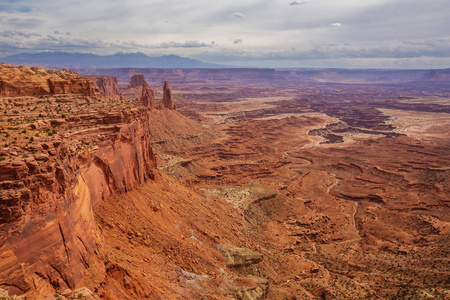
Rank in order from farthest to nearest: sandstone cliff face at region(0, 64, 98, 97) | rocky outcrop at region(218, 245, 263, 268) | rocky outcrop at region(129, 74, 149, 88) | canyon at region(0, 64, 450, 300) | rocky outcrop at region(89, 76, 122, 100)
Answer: rocky outcrop at region(129, 74, 149, 88)
rocky outcrop at region(89, 76, 122, 100)
rocky outcrop at region(218, 245, 263, 268)
sandstone cliff face at region(0, 64, 98, 97)
canyon at region(0, 64, 450, 300)

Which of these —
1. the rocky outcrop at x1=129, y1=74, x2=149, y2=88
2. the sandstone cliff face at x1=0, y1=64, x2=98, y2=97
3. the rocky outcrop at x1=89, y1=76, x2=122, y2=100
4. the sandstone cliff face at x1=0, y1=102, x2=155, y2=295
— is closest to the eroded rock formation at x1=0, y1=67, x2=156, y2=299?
the sandstone cliff face at x1=0, y1=102, x2=155, y2=295

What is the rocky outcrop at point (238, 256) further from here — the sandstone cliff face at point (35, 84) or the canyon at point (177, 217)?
Answer: the sandstone cliff face at point (35, 84)

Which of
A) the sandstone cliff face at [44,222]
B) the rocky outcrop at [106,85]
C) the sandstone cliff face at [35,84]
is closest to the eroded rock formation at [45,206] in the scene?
the sandstone cliff face at [44,222]

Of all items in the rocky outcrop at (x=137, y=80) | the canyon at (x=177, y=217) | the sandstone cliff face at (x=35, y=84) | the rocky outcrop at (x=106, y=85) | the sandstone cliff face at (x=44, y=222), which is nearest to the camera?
the sandstone cliff face at (x=44, y=222)

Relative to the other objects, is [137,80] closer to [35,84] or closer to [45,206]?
[35,84]

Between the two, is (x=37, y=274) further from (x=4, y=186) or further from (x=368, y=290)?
(x=368, y=290)

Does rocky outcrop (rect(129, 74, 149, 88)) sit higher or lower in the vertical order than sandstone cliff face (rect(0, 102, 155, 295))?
higher

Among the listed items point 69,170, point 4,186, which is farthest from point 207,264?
point 4,186

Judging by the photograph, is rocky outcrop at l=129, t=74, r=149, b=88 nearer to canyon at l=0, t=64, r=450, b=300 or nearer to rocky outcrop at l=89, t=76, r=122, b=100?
rocky outcrop at l=89, t=76, r=122, b=100

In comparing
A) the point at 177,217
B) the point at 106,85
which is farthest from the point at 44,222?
the point at 106,85
